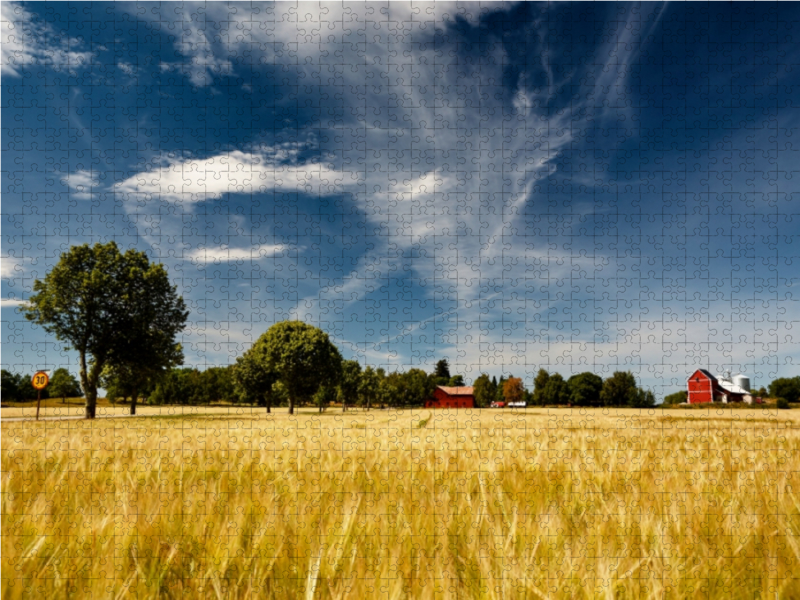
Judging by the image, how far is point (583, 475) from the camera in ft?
12.6

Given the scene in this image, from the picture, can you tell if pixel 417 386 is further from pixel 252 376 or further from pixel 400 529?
pixel 400 529

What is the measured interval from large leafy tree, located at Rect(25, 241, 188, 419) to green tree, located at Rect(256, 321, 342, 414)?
596 inches

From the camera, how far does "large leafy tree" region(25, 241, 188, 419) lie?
110 feet

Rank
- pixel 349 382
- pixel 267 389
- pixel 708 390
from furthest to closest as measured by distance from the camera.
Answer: pixel 349 382
pixel 708 390
pixel 267 389

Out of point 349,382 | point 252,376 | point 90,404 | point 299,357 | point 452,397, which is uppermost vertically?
point 299,357

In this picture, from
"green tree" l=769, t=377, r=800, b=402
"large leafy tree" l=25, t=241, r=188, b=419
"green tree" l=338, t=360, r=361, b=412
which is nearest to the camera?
"large leafy tree" l=25, t=241, r=188, b=419

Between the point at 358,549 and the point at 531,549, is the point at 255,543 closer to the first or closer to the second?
the point at 358,549

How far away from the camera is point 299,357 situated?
5031 centimetres

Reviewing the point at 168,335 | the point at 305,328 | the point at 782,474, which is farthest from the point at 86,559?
the point at 305,328

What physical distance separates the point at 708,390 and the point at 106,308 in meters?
83.5

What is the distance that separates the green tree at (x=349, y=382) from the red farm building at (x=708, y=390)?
54.6m

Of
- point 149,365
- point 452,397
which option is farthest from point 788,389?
point 149,365

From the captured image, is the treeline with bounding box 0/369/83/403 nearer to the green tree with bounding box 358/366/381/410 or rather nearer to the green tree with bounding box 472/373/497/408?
the green tree with bounding box 358/366/381/410

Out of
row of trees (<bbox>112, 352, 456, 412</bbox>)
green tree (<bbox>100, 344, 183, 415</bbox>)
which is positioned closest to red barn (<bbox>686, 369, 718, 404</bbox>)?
row of trees (<bbox>112, 352, 456, 412</bbox>)
